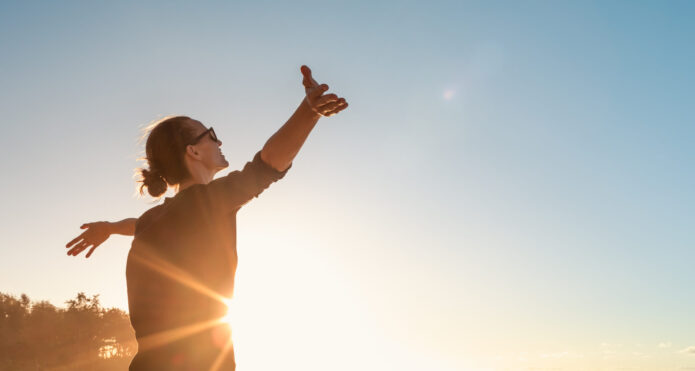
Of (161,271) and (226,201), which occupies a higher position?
(226,201)

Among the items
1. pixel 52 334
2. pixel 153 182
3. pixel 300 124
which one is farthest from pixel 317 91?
pixel 52 334

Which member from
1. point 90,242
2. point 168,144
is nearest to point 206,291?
point 168,144

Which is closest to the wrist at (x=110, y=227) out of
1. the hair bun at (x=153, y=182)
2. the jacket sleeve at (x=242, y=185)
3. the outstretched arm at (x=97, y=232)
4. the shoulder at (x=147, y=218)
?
the outstretched arm at (x=97, y=232)

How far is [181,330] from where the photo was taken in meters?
2.39

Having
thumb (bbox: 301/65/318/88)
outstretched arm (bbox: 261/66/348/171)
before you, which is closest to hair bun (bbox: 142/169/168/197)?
outstretched arm (bbox: 261/66/348/171)

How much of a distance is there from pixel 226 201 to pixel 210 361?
2.75 ft

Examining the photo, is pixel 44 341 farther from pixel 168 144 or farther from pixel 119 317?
pixel 168 144

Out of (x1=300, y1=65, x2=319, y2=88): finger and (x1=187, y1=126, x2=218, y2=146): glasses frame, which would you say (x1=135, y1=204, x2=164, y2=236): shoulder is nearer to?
(x1=187, y1=126, x2=218, y2=146): glasses frame

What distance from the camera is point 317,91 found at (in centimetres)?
219

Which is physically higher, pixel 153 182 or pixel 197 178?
pixel 153 182

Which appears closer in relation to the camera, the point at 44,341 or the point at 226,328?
the point at 226,328

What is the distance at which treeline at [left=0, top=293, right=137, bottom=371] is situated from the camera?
48.7 metres

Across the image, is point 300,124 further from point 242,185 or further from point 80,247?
point 80,247

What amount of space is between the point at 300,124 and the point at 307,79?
0.29 m
